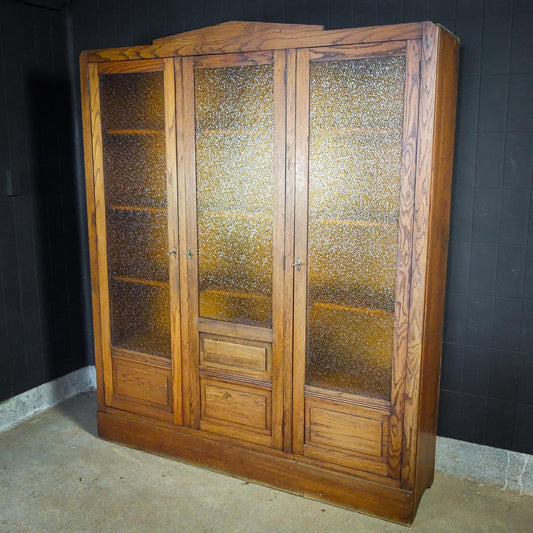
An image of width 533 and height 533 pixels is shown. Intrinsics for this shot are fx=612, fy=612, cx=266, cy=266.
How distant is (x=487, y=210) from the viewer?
2.70 meters

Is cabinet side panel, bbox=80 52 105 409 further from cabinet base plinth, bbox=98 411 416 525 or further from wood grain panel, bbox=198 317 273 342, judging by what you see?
wood grain panel, bbox=198 317 273 342

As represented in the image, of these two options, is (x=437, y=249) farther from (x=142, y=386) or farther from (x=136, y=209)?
(x=142, y=386)

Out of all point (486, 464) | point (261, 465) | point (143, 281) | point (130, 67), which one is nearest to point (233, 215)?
point (143, 281)

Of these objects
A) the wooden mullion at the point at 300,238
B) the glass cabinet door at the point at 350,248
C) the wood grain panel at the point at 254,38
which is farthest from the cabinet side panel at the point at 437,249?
the wooden mullion at the point at 300,238

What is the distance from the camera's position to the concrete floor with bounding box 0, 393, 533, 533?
258 cm

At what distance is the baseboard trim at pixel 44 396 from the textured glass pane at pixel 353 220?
1.79m

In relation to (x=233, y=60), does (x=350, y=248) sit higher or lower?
lower

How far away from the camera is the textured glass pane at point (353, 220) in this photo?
2.43m

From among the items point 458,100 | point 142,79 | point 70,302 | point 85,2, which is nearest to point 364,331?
point 458,100

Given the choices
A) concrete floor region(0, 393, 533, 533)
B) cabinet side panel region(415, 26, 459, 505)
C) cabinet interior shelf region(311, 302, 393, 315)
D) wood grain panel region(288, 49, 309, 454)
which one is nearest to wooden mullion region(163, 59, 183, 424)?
concrete floor region(0, 393, 533, 533)

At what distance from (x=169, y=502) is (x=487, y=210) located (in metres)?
1.92

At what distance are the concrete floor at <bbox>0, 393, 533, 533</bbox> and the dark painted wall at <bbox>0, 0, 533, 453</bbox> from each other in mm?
322

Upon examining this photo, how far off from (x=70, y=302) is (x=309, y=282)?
1.81m

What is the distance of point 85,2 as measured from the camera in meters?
3.55
